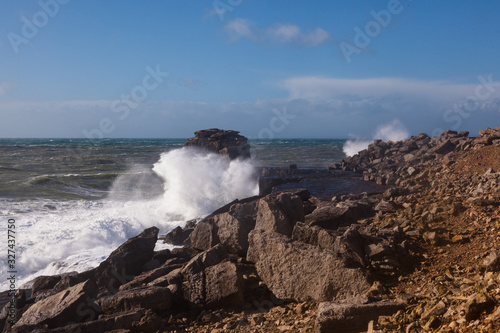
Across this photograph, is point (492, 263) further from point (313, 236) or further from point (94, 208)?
point (94, 208)

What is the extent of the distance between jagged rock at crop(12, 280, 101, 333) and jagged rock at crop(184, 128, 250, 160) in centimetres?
2234

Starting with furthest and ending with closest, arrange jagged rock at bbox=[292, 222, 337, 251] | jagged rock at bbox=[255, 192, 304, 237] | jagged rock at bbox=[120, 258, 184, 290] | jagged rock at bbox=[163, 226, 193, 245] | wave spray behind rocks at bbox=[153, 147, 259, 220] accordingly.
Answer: wave spray behind rocks at bbox=[153, 147, 259, 220] < jagged rock at bbox=[163, 226, 193, 245] < jagged rock at bbox=[255, 192, 304, 237] < jagged rock at bbox=[120, 258, 184, 290] < jagged rock at bbox=[292, 222, 337, 251]

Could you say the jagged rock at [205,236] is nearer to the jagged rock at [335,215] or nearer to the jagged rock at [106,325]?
the jagged rock at [335,215]

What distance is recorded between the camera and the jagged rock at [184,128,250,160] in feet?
95.8

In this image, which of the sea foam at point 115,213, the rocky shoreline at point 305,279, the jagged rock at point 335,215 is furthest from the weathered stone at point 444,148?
the jagged rock at point 335,215

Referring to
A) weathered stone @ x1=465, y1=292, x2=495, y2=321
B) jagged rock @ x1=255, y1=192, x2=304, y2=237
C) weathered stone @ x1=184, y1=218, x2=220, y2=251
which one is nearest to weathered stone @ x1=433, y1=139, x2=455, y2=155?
jagged rock @ x1=255, y1=192, x2=304, y2=237

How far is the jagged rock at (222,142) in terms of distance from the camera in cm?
2920

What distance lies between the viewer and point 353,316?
167 inches

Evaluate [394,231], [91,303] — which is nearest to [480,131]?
[394,231]

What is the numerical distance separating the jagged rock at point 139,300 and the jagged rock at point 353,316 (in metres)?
2.40

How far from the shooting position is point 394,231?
6473mm

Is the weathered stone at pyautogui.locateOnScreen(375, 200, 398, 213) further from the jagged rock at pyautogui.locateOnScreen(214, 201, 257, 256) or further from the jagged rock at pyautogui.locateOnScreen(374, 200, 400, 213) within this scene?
the jagged rock at pyautogui.locateOnScreen(214, 201, 257, 256)

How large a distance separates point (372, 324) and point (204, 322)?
2.29 meters

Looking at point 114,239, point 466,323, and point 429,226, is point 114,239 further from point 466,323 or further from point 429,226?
point 466,323
